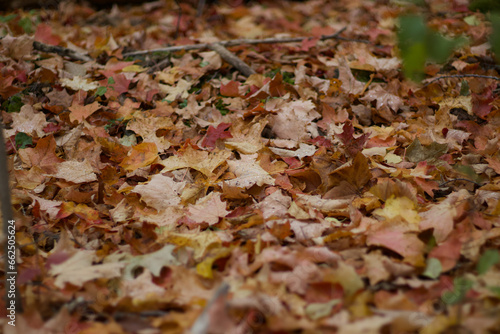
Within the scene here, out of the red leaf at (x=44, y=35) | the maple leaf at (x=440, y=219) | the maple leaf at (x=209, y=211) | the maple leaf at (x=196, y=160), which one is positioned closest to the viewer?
the maple leaf at (x=440, y=219)

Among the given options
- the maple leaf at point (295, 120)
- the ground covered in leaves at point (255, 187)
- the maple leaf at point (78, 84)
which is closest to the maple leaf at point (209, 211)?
the ground covered in leaves at point (255, 187)

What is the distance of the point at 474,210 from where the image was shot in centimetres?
163

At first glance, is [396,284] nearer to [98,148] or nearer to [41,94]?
[98,148]

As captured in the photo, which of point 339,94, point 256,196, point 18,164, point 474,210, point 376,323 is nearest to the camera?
point 376,323

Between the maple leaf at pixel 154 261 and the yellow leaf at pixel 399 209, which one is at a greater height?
the yellow leaf at pixel 399 209

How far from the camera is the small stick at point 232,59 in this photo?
3024 mm

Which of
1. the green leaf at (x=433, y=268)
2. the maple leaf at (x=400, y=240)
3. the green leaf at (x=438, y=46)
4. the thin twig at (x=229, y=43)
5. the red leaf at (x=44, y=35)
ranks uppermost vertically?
the green leaf at (x=438, y=46)

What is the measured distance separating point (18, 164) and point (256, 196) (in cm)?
133

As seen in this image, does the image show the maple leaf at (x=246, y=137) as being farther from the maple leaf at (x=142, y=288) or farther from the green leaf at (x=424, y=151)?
the maple leaf at (x=142, y=288)

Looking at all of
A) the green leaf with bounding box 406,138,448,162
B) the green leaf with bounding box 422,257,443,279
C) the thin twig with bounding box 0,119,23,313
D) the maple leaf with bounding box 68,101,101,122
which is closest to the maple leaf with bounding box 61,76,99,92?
the maple leaf with bounding box 68,101,101,122

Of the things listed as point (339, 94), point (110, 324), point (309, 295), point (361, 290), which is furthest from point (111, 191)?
point (339, 94)

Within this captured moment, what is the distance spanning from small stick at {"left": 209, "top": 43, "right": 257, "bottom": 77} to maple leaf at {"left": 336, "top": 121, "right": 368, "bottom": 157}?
1136 millimetres

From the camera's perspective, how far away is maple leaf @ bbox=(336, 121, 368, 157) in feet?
6.78

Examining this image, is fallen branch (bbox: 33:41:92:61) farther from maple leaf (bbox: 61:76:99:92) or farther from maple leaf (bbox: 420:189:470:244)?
maple leaf (bbox: 420:189:470:244)
